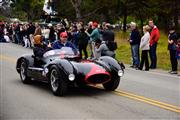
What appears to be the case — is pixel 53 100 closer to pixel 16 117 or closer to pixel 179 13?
pixel 16 117

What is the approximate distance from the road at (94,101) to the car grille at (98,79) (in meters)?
0.37

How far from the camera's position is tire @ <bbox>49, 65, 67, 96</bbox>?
10.4m

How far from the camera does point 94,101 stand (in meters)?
9.93

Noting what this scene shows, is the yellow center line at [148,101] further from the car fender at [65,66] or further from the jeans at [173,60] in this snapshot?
the jeans at [173,60]

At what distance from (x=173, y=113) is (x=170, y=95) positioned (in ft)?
7.42

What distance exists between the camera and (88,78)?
1035 cm

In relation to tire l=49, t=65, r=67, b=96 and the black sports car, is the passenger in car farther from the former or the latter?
tire l=49, t=65, r=67, b=96

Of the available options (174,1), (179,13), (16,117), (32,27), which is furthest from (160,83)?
(179,13)

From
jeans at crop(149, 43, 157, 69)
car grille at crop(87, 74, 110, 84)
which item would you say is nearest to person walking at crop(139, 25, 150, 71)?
jeans at crop(149, 43, 157, 69)

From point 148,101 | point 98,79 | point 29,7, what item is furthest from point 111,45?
point 29,7

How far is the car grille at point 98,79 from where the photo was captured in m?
10.4

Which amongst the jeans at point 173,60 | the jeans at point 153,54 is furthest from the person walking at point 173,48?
the jeans at point 153,54

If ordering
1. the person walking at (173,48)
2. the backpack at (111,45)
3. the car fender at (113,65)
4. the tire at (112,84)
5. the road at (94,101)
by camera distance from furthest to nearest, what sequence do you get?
the person walking at (173,48) → the backpack at (111,45) → the tire at (112,84) → the car fender at (113,65) → the road at (94,101)

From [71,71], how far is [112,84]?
147cm
